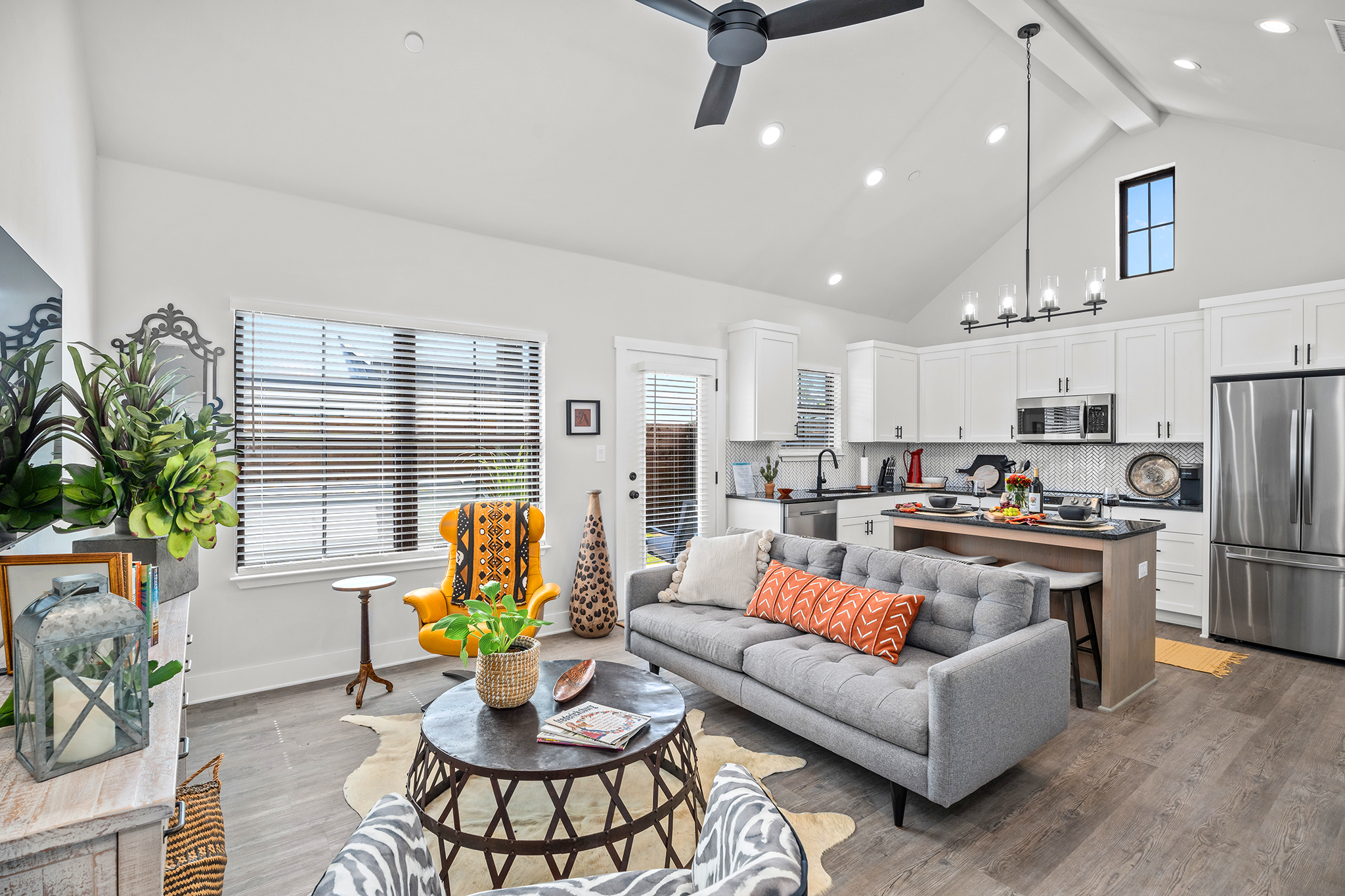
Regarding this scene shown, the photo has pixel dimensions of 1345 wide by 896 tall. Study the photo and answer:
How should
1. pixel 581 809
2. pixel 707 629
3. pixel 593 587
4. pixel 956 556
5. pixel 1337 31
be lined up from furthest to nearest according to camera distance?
pixel 593 587 → pixel 956 556 → pixel 707 629 → pixel 1337 31 → pixel 581 809

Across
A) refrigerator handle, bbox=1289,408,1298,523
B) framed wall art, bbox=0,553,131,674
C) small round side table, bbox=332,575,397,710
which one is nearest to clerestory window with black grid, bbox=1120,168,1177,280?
refrigerator handle, bbox=1289,408,1298,523

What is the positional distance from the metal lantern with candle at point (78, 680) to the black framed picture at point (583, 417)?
365 cm

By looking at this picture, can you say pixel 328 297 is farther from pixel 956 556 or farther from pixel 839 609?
pixel 956 556

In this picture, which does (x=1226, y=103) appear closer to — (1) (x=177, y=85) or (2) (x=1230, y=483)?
(2) (x=1230, y=483)

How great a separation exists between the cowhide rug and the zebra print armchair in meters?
0.76

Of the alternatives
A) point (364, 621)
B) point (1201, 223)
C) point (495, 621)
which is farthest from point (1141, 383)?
point (364, 621)

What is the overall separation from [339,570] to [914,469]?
5523 mm

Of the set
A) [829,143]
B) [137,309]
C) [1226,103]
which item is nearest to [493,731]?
[137,309]

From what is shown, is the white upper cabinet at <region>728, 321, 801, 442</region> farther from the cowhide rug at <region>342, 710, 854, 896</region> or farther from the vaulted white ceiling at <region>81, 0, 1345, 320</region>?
the cowhide rug at <region>342, 710, 854, 896</region>

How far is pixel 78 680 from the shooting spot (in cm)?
96

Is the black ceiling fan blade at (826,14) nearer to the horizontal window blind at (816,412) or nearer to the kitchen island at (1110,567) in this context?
the kitchen island at (1110,567)

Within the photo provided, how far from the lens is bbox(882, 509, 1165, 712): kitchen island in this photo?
10.7 ft

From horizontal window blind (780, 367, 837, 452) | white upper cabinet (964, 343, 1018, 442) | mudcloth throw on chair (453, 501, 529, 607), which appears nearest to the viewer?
mudcloth throw on chair (453, 501, 529, 607)

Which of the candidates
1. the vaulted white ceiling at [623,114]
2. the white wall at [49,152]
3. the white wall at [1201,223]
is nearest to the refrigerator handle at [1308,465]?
the white wall at [1201,223]
